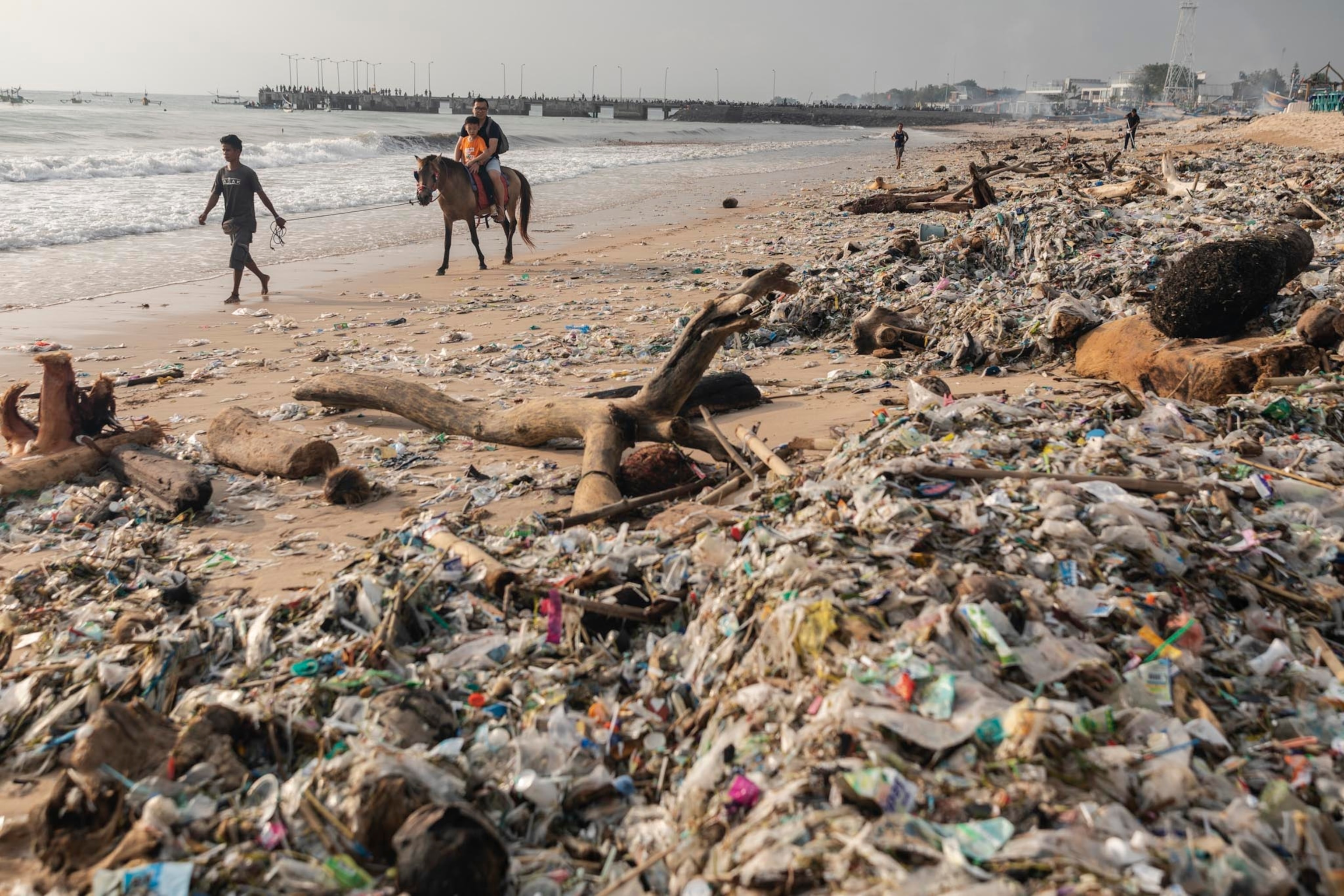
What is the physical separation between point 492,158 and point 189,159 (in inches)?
735

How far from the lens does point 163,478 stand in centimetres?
473

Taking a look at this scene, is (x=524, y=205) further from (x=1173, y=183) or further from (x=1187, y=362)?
(x=1187, y=362)

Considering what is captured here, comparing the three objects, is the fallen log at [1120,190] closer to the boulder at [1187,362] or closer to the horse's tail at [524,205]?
the boulder at [1187,362]

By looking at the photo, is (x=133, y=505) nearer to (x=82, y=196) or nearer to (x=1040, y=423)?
(x=1040, y=423)

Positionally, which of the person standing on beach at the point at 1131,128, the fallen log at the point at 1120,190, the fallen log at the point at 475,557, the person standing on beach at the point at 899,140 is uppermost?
the person standing on beach at the point at 1131,128

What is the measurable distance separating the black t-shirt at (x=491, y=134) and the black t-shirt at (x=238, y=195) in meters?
3.40

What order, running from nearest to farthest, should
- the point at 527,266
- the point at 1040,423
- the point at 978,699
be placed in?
the point at 978,699
the point at 1040,423
the point at 527,266

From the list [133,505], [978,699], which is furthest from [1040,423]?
[133,505]

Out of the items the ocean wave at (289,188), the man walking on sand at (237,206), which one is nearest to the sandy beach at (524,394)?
the man walking on sand at (237,206)

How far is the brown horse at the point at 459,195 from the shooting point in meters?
11.8

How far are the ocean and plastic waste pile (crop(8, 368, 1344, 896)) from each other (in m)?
8.83

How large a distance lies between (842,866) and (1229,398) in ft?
13.2

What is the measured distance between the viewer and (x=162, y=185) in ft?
69.1

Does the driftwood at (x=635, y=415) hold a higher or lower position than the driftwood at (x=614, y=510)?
higher
